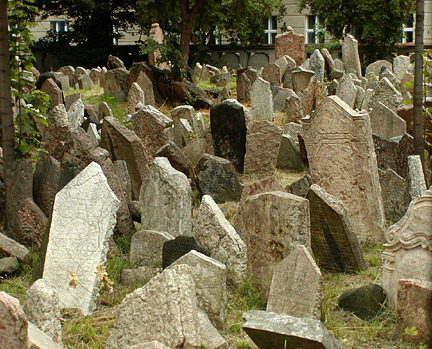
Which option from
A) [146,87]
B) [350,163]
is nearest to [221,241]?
[350,163]

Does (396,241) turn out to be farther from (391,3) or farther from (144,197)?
(391,3)

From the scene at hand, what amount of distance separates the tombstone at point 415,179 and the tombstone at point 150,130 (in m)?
3.68

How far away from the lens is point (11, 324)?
3.55 m

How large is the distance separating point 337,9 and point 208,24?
9558 millimetres

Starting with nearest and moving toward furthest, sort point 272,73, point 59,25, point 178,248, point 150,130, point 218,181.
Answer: point 178,248, point 218,181, point 150,130, point 272,73, point 59,25

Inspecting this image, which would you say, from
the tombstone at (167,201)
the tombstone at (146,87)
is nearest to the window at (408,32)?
the tombstone at (146,87)

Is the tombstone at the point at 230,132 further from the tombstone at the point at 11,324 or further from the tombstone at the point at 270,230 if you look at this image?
the tombstone at the point at 11,324

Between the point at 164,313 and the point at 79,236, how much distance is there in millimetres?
1634

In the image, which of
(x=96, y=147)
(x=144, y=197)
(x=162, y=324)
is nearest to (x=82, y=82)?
(x=96, y=147)

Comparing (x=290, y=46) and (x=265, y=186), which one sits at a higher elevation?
(x=290, y=46)

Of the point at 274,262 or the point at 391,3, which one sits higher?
the point at 391,3

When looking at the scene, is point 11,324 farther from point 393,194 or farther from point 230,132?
point 230,132

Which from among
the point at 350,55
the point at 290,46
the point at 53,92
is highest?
the point at 290,46

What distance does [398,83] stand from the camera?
15.1 meters
